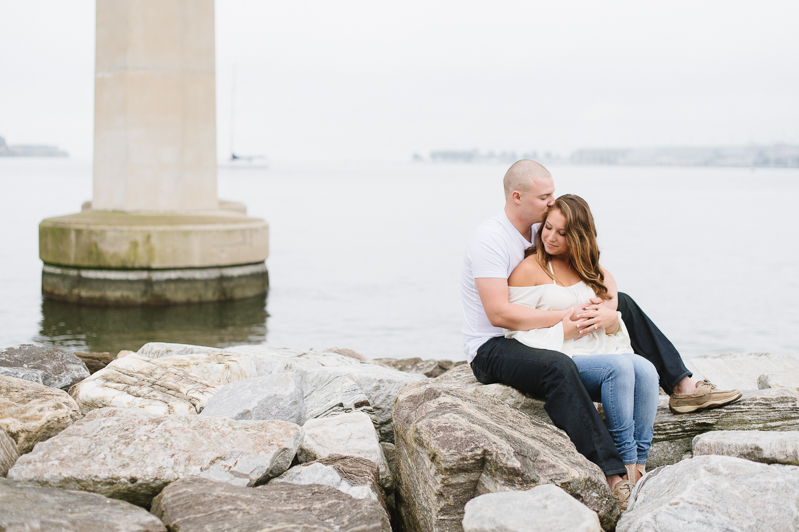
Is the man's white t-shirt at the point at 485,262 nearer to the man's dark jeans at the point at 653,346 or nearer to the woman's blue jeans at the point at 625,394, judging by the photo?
the woman's blue jeans at the point at 625,394

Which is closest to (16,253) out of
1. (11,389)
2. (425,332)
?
(425,332)

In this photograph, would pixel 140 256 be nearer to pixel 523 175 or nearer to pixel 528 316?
pixel 523 175

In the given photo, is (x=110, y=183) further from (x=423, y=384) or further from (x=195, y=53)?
(x=423, y=384)

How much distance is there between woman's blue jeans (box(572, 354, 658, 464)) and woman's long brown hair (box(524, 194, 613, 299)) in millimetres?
494

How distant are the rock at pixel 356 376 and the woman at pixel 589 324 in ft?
3.30

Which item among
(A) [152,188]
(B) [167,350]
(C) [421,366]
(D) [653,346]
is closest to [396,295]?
(A) [152,188]

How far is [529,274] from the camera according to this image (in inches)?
181

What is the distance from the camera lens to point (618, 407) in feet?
13.6

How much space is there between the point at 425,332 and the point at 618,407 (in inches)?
345

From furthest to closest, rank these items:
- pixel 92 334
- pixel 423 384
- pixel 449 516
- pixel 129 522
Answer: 1. pixel 92 334
2. pixel 423 384
3. pixel 449 516
4. pixel 129 522

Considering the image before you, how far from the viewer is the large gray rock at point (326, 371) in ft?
17.0

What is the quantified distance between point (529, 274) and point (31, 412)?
2.71m

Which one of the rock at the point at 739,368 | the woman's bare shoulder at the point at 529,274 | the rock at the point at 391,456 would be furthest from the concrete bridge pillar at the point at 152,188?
the woman's bare shoulder at the point at 529,274

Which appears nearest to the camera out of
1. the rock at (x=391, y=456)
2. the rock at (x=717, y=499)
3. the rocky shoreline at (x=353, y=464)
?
the rocky shoreline at (x=353, y=464)
